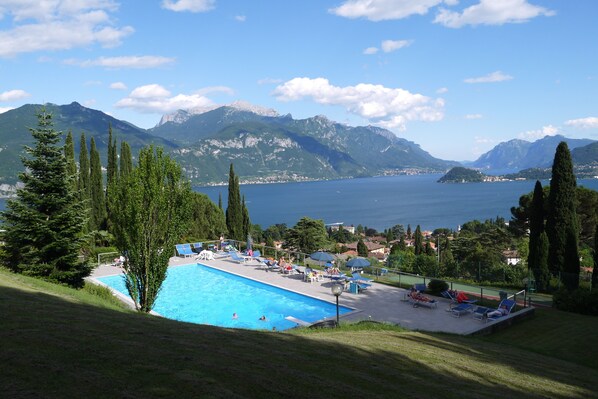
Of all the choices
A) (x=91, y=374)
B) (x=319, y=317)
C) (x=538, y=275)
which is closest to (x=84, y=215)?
(x=319, y=317)

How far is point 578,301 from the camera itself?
14227 millimetres

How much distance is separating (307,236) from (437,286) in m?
23.8

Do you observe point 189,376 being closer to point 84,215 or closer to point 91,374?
point 91,374

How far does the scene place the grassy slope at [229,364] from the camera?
4.01 m

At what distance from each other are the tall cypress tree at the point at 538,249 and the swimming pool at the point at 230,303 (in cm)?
894

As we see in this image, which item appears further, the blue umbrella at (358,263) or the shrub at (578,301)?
the blue umbrella at (358,263)

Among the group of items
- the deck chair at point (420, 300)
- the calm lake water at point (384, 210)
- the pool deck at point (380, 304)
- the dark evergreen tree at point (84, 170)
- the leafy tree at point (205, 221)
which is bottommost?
the calm lake water at point (384, 210)

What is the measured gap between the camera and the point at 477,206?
146 m

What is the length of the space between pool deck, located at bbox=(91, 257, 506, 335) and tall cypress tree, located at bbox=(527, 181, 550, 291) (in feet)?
17.1

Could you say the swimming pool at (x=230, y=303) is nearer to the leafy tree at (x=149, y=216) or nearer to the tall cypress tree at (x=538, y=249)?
the leafy tree at (x=149, y=216)

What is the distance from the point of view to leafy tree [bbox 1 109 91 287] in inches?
528

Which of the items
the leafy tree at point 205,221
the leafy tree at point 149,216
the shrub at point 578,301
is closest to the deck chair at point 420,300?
the shrub at point 578,301

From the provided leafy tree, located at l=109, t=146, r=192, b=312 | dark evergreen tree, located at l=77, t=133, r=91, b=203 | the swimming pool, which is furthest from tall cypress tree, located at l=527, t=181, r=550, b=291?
dark evergreen tree, located at l=77, t=133, r=91, b=203

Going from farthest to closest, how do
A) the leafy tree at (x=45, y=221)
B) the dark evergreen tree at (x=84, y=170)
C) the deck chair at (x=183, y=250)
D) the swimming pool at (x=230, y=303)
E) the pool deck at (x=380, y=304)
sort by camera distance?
the dark evergreen tree at (x=84, y=170), the deck chair at (x=183, y=250), the swimming pool at (x=230, y=303), the leafy tree at (x=45, y=221), the pool deck at (x=380, y=304)
